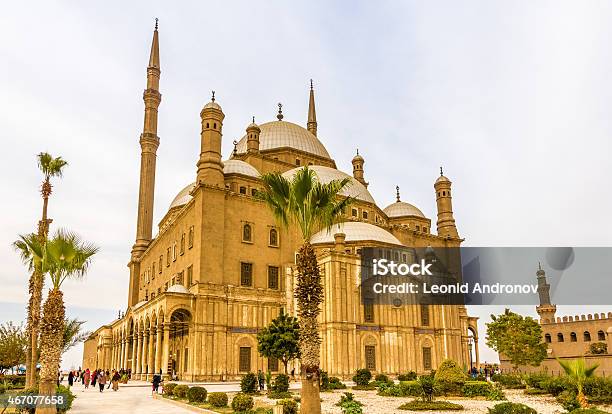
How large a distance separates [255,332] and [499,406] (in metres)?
23.5

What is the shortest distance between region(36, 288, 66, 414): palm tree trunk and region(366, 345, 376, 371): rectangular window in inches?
909

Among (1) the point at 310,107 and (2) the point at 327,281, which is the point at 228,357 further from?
(1) the point at 310,107

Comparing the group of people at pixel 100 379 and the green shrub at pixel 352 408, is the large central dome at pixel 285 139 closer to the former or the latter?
the group of people at pixel 100 379

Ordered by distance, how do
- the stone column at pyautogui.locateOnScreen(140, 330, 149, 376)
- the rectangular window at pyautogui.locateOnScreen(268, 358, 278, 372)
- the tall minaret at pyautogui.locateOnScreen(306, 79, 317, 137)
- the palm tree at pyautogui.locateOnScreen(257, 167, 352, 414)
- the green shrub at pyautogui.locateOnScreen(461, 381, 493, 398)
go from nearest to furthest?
the palm tree at pyautogui.locateOnScreen(257, 167, 352, 414), the green shrub at pyautogui.locateOnScreen(461, 381, 493, 398), the rectangular window at pyautogui.locateOnScreen(268, 358, 278, 372), the stone column at pyautogui.locateOnScreen(140, 330, 149, 376), the tall minaret at pyautogui.locateOnScreen(306, 79, 317, 137)

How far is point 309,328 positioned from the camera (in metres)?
13.6

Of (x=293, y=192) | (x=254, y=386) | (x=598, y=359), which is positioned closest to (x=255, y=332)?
(x=254, y=386)

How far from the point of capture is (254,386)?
890 inches

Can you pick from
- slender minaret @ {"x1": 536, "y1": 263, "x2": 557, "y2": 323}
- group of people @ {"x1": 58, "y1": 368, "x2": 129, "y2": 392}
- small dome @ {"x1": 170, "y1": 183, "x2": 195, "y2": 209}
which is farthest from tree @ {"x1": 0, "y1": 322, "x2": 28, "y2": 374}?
slender minaret @ {"x1": 536, "y1": 263, "x2": 557, "y2": 323}

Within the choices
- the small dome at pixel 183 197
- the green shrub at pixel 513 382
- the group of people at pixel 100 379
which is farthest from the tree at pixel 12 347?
the green shrub at pixel 513 382

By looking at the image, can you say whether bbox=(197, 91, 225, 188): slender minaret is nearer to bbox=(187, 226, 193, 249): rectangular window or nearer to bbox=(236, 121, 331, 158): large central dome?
bbox=(187, 226, 193, 249): rectangular window

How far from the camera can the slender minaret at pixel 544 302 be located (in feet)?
219

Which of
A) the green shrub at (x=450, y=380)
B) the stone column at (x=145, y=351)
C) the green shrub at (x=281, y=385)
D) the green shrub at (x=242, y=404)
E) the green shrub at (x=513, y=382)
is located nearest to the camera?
the green shrub at (x=242, y=404)

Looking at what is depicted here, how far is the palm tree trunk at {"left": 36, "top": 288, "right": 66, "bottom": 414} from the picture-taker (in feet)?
47.2

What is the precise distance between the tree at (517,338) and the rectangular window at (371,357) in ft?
41.4
